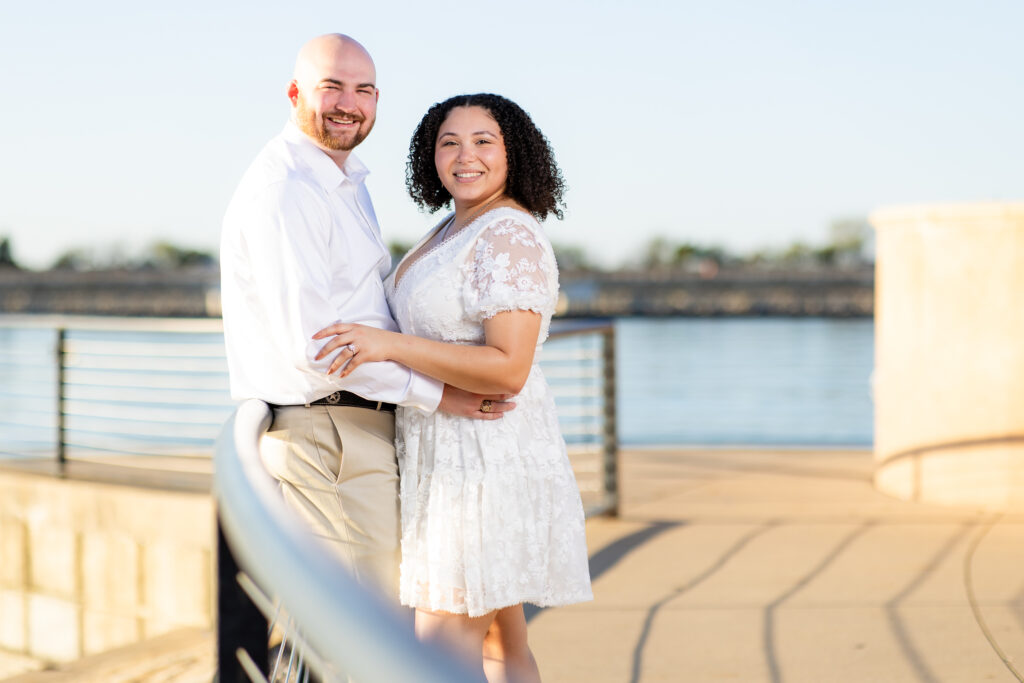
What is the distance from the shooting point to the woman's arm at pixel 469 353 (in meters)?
2.10

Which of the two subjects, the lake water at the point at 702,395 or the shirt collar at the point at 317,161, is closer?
the shirt collar at the point at 317,161

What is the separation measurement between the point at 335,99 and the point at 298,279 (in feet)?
1.65

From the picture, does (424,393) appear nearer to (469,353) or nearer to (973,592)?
(469,353)

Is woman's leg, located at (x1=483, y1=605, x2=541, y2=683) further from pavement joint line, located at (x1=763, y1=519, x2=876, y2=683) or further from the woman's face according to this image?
pavement joint line, located at (x1=763, y1=519, x2=876, y2=683)

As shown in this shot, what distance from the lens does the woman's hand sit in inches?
81.4

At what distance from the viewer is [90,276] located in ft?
287

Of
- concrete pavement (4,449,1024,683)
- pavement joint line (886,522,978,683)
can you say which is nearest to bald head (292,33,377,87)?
concrete pavement (4,449,1024,683)

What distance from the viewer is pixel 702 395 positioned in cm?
2377

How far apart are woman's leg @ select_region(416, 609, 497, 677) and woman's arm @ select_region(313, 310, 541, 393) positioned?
483mm

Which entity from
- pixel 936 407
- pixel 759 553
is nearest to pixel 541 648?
pixel 759 553

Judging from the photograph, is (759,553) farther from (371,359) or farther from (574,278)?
(574,278)

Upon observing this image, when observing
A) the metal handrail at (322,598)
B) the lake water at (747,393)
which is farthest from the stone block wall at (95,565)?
the lake water at (747,393)

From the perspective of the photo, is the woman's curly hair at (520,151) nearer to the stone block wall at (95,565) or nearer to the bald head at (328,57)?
the bald head at (328,57)

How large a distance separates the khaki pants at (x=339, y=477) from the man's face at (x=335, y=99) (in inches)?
24.4
